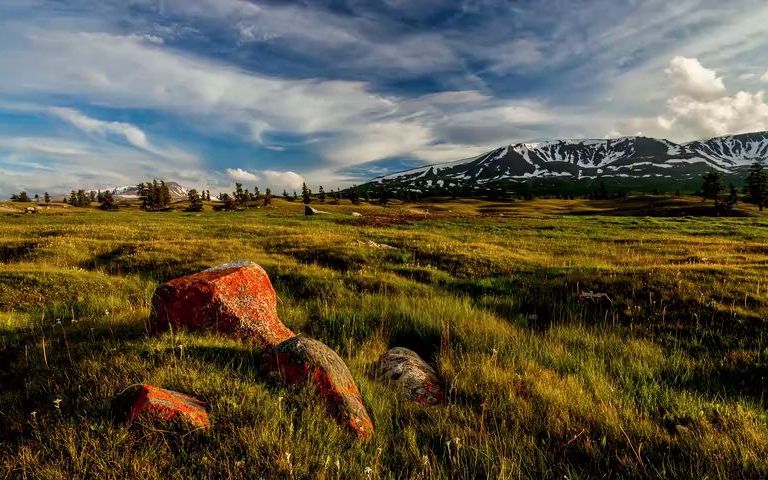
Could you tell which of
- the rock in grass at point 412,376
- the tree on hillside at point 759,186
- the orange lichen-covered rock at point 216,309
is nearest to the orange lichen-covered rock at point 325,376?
the rock in grass at point 412,376

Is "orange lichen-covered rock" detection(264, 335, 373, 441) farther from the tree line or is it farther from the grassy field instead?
the tree line

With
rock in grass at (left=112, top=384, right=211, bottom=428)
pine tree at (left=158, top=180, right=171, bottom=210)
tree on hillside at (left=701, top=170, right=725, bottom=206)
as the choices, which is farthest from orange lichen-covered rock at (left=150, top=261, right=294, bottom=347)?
pine tree at (left=158, top=180, right=171, bottom=210)

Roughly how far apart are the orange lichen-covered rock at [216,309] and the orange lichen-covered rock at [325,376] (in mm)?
1648

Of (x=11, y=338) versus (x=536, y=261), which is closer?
(x=11, y=338)

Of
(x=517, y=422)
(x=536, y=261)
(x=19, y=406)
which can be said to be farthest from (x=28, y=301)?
(x=536, y=261)

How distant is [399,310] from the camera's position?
8062mm

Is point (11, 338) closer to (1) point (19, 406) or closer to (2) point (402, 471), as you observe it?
(1) point (19, 406)

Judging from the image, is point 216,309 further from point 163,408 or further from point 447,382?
point 447,382

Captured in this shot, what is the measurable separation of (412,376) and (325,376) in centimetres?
146

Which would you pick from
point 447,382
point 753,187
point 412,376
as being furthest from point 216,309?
point 753,187

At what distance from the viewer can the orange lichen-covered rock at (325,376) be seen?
3763 mm

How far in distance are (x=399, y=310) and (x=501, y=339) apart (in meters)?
2.32

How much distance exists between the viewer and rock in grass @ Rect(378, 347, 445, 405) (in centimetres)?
473

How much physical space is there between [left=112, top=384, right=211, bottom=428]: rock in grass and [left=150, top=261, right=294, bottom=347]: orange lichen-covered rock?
234cm
